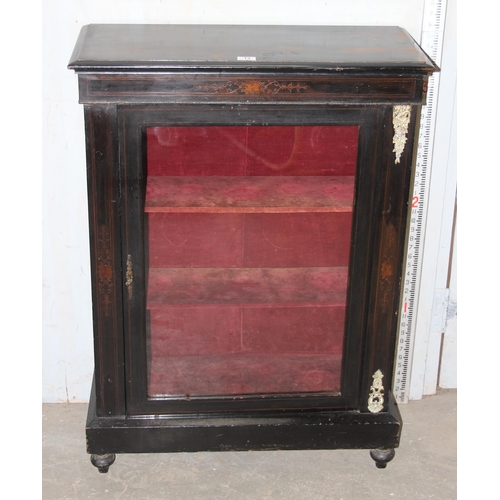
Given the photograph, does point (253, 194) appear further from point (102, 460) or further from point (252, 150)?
point (102, 460)

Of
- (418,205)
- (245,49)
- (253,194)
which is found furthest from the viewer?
(418,205)

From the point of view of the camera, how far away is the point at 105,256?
6.11 ft

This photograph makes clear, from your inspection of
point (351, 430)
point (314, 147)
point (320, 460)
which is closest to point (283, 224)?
point (314, 147)

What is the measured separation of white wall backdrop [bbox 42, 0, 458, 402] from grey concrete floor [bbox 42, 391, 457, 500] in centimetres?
30

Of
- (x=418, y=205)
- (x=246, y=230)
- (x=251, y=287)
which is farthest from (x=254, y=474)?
(x=418, y=205)

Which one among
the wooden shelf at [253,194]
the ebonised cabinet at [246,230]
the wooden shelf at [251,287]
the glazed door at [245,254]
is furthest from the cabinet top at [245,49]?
the wooden shelf at [251,287]

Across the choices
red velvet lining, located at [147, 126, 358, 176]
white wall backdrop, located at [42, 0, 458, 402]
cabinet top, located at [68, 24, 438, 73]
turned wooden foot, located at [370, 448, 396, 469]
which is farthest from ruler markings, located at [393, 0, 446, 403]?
red velvet lining, located at [147, 126, 358, 176]

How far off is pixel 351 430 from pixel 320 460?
198 mm

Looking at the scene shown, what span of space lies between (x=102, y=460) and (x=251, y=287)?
0.64 meters

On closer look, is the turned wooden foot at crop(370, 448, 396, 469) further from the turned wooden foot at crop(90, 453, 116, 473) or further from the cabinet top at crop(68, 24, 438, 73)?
the cabinet top at crop(68, 24, 438, 73)

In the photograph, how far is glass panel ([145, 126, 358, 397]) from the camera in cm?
183

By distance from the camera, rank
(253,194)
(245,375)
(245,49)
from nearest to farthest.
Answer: (245,49) → (253,194) → (245,375)

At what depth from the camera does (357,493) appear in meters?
2.09

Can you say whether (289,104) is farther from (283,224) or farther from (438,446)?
(438,446)
